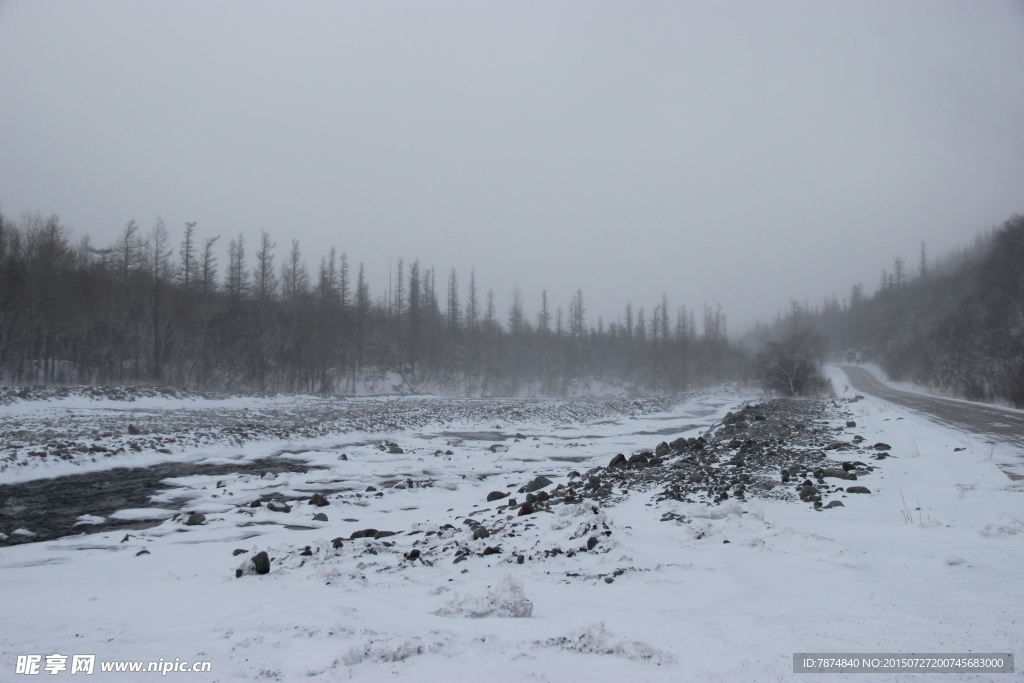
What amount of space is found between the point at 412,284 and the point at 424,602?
73.0 metres

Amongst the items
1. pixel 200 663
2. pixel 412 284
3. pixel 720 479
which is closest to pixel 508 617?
pixel 200 663

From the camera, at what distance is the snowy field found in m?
3.85

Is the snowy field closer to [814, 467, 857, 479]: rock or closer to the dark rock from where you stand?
the dark rock

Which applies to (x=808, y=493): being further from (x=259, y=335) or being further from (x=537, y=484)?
(x=259, y=335)

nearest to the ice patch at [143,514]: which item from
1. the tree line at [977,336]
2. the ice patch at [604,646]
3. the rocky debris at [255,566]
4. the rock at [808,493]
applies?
the rocky debris at [255,566]

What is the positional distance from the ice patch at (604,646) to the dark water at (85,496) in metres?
8.19

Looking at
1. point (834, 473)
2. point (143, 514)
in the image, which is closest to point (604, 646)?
point (834, 473)

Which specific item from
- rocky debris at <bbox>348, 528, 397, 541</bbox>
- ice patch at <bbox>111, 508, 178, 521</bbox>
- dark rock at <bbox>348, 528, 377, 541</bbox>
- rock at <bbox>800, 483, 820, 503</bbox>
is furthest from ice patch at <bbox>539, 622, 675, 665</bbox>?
ice patch at <bbox>111, 508, 178, 521</bbox>

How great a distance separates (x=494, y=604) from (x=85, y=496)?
10.5 metres

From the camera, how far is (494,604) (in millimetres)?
4801

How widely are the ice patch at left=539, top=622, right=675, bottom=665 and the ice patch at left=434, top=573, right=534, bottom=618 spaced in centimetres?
64

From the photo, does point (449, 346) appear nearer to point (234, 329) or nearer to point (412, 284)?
point (412, 284)

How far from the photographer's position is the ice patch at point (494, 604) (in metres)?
4.70

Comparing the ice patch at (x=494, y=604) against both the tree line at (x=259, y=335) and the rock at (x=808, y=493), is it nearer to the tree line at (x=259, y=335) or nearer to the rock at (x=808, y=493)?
the rock at (x=808, y=493)
